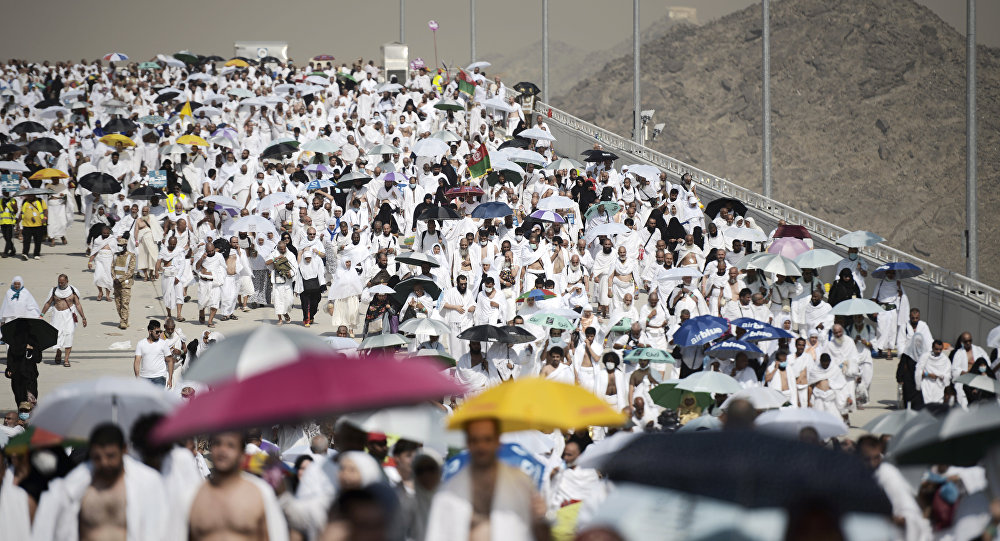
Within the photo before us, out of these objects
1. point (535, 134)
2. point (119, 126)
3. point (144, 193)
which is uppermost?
point (119, 126)

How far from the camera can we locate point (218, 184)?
26875 millimetres

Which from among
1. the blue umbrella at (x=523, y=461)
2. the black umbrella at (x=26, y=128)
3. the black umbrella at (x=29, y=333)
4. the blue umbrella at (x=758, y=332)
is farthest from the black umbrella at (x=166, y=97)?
the blue umbrella at (x=523, y=461)

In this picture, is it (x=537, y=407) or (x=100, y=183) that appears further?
(x=100, y=183)

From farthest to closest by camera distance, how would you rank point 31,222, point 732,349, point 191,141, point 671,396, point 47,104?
point 47,104 → point 191,141 → point 31,222 → point 732,349 → point 671,396

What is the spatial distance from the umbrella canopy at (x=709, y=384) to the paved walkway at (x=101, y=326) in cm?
346

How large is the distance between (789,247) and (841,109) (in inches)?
2197

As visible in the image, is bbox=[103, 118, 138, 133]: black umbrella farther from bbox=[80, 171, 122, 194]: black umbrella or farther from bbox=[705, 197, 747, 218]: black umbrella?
bbox=[705, 197, 747, 218]: black umbrella

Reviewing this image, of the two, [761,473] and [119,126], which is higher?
[119,126]

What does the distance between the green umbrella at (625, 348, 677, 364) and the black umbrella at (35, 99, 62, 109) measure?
24839mm

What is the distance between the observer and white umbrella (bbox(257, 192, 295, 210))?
76.7ft

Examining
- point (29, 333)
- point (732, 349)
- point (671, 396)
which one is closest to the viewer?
point (671, 396)

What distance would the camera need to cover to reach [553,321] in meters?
15.9

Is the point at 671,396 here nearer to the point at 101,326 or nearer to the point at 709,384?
the point at 709,384

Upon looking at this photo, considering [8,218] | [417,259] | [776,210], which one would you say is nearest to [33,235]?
[8,218]
